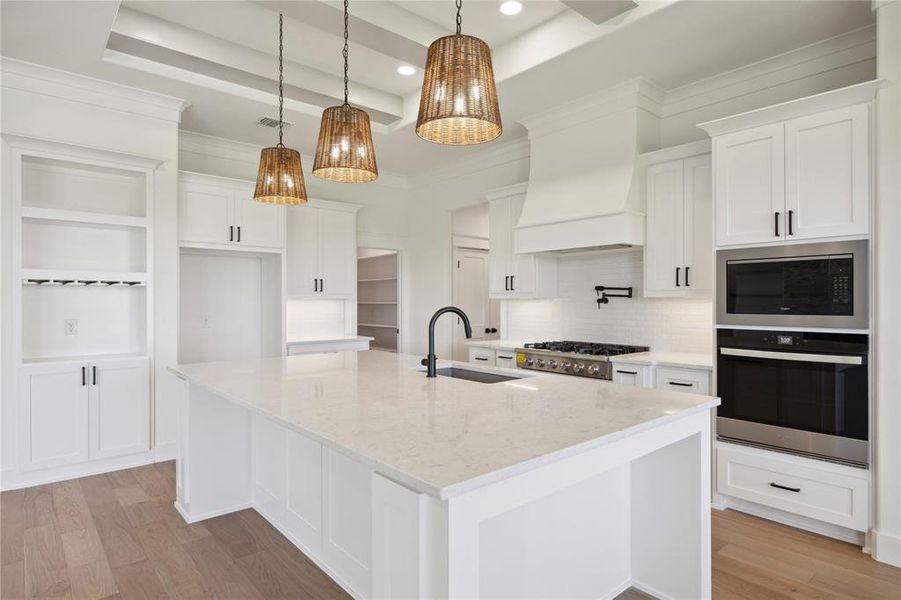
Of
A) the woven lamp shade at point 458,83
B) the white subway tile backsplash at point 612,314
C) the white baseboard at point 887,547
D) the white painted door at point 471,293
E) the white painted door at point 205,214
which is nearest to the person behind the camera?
the woven lamp shade at point 458,83

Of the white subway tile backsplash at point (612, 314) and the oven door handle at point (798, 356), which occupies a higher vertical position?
the white subway tile backsplash at point (612, 314)

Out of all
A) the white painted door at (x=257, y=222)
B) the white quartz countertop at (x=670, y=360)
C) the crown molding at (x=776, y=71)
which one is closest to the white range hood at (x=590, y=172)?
the crown molding at (x=776, y=71)

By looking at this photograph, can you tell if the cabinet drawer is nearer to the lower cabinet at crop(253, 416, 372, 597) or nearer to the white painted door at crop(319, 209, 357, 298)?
the lower cabinet at crop(253, 416, 372, 597)

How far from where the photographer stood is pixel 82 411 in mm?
3887

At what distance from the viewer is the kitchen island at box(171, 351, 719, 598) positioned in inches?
48.7

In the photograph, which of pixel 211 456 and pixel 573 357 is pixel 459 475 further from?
pixel 573 357

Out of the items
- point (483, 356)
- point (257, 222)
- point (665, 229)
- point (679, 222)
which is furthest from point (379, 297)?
point (679, 222)

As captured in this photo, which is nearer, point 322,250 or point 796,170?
point 796,170

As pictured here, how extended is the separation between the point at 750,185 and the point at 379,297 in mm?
5416

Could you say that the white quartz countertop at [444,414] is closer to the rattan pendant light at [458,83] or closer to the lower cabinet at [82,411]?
the rattan pendant light at [458,83]

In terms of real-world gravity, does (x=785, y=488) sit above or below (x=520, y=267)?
below

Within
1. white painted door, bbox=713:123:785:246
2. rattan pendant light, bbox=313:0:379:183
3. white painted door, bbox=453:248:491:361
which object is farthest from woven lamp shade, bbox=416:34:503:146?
white painted door, bbox=453:248:491:361

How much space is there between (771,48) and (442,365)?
3050 millimetres

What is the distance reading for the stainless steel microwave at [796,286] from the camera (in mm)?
2753
